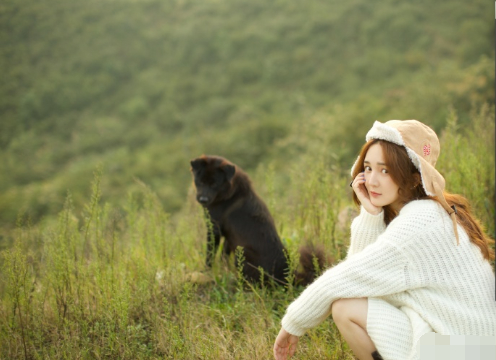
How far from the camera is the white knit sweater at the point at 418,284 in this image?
2266 mm

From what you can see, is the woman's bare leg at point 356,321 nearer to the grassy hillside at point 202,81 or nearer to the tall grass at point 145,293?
the tall grass at point 145,293

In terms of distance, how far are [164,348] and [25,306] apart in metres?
0.95

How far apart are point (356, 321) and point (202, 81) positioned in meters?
30.0

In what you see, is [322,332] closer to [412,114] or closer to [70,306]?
[70,306]

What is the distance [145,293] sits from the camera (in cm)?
332

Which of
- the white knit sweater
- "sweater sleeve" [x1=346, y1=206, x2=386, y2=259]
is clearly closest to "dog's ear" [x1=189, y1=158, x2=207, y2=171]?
"sweater sleeve" [x1=346, y1=206, x2=386, y2=259]

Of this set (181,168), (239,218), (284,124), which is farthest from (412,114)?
(239,218)

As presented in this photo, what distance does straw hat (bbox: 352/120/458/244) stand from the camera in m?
2.34

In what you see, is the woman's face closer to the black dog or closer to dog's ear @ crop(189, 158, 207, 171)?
the black dog

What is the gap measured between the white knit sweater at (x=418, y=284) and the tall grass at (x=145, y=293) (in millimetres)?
712

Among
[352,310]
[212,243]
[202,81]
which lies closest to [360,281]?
[352,310]

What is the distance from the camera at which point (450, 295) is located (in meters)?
2.31

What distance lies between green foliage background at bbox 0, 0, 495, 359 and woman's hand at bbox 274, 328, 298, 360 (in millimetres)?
398

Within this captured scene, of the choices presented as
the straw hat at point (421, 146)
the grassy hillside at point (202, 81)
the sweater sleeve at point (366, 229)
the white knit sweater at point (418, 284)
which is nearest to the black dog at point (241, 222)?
the sweater sleeve at point (366, 229)
